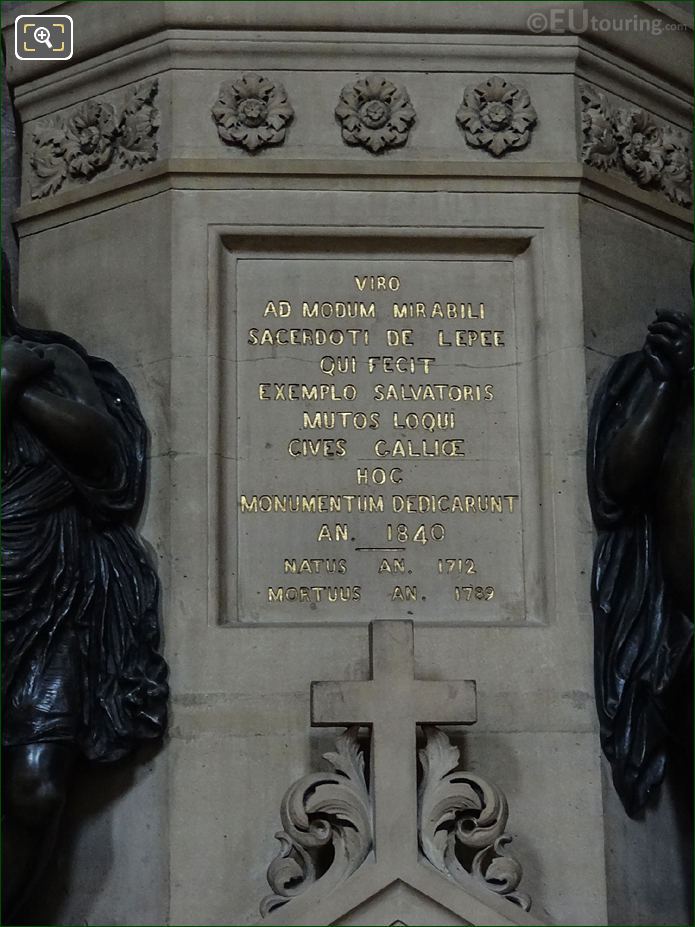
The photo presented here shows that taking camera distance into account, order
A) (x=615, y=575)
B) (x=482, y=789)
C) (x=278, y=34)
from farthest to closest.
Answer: (x=278, y=34) < (x=615, y=575) < (x=482, y=789)

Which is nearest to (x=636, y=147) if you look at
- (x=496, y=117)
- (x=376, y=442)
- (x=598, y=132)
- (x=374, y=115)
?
(x=598, y=132)

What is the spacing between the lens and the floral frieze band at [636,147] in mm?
6789

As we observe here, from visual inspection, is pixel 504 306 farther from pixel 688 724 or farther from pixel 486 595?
pixel 688 724

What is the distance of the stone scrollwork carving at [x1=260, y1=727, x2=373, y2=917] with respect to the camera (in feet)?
18.7

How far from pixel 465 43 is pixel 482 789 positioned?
2.86 meters

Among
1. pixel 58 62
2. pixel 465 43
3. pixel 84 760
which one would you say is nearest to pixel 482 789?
pixel 84 760

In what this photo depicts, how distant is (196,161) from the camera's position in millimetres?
6602

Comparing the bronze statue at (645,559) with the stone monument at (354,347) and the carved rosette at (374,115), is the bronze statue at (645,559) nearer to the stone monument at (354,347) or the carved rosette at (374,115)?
the stone monument at (354,347)

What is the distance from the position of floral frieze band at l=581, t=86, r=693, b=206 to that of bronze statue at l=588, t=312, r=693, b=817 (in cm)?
81

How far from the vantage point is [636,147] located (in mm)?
6961

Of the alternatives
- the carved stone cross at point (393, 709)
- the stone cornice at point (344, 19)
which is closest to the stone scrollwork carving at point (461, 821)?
the carved stone cross at point (393, 709)

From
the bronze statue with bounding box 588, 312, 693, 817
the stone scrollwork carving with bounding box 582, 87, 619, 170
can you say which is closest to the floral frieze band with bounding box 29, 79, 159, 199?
the stone scrollwork carving with bounding box 582, 87, 619, 170

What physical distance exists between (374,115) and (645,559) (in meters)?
1.94

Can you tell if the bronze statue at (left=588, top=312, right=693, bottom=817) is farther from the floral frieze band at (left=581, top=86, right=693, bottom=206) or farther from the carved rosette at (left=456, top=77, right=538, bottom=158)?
the carved rosette at (left=456, top=77, right=538, bottom=158)
